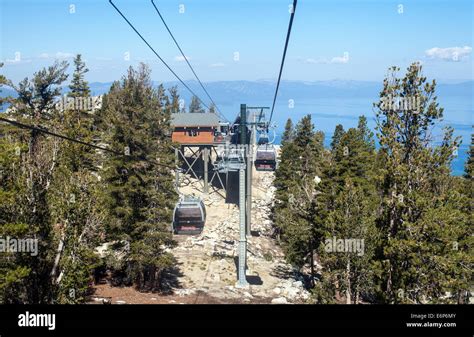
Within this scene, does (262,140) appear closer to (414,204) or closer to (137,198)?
(137,198)

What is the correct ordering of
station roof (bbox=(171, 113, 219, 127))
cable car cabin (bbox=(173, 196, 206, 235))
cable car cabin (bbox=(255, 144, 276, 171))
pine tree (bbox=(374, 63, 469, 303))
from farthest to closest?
station roof (bbox=(171, 113, 219, 127)), cable car cabin (bbox=(255, 144, 276, 171)), cable car cabin (bbox=(173, 196, 206, 235)), pine tree (bbox=(374, 63, 469, 303))

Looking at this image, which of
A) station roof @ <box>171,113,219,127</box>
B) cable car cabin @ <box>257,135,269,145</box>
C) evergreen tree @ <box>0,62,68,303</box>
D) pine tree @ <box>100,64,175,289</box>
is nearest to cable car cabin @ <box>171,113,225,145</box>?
station roof @ <box>171,113,219,127</box>

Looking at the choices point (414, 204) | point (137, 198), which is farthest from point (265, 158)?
point (414, 204)

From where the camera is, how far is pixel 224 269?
3259 cm

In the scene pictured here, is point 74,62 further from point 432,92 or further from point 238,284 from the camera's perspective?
point 432,92

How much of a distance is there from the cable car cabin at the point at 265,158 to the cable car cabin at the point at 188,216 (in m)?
11.4

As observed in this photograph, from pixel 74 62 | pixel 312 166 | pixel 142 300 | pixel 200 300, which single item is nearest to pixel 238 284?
pixel 200 300

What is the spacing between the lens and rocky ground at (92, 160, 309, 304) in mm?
25516

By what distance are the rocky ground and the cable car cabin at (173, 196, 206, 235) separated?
5.65ft

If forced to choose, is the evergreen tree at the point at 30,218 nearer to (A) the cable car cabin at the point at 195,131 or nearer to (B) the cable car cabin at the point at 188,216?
(B) the cable car cabin at the point at 188,216

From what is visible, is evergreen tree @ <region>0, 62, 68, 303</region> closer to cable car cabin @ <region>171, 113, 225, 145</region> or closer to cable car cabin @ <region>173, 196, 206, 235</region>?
cable car cabin @ <region>173, 196, 206, 235</region>

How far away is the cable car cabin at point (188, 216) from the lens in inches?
1468

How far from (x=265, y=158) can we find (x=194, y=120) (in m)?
11.2

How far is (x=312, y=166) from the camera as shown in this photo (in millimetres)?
40969
